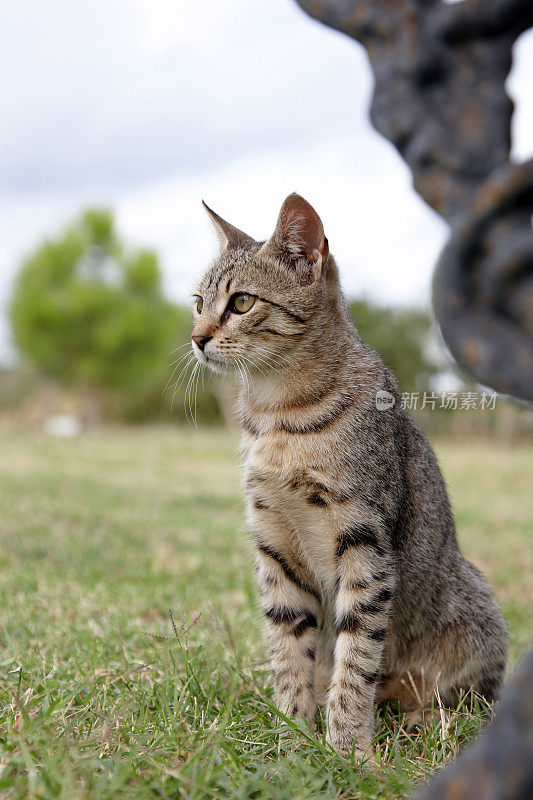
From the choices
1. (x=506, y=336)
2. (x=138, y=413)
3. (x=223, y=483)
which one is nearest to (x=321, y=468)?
(x=506, y=336)

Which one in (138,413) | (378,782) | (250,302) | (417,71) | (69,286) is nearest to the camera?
(417,71)

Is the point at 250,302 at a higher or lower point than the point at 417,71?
lower

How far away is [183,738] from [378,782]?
1.86 ft

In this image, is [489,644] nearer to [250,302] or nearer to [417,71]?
[250,302]

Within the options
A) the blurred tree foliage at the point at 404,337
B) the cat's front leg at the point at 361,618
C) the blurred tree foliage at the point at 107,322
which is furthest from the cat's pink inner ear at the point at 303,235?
the blurred tree foliage at the point at 107,322

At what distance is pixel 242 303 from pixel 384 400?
63 centimetres

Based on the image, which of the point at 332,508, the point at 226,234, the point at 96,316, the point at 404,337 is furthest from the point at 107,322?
the point at 332,508

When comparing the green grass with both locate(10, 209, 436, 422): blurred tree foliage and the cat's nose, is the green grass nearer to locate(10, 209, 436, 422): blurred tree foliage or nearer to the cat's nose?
the cat's nose

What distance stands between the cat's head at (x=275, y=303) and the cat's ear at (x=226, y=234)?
1.11ft

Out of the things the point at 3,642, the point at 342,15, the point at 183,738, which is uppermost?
the point at 342,15

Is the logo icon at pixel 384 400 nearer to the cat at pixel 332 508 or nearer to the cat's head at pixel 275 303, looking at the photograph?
the cat at pixel 332 508

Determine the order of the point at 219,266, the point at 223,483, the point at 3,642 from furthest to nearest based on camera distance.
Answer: the point at 223,483
the point at 3,642
the point at 219,266

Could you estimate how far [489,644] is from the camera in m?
2.93

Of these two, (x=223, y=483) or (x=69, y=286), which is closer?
(x=223, y=483)
